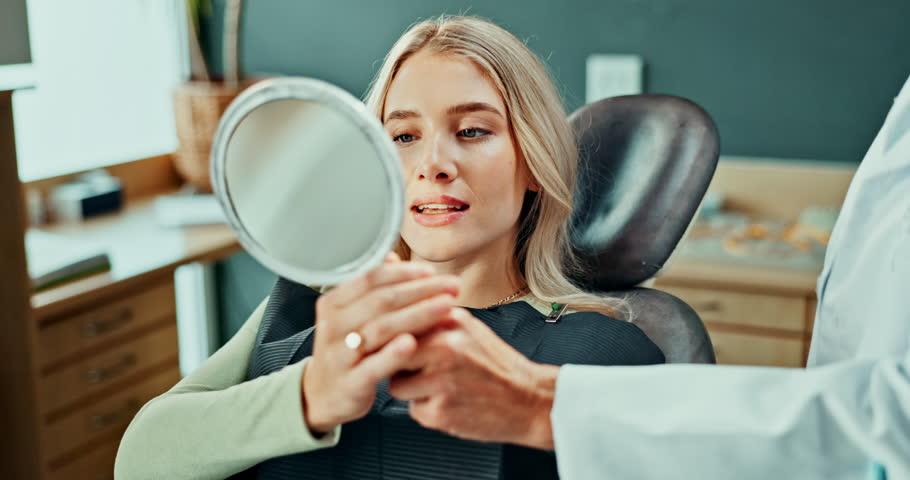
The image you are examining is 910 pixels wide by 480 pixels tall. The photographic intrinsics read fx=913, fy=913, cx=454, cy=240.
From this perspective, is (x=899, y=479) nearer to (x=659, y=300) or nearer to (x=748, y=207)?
(x=659, y=300)

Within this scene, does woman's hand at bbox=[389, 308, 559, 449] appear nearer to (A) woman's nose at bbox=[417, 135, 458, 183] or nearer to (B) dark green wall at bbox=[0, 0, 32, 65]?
(A) woman's nose at bbox=[417, 135, 458, 183]

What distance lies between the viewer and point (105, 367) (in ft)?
7.82

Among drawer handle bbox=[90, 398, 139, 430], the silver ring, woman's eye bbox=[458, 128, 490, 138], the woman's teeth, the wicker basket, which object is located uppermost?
woman's eye bbox=[458, 128, 490, 138]

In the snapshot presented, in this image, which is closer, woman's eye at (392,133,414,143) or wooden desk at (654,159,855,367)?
woman's eye at (392,133,414,143)

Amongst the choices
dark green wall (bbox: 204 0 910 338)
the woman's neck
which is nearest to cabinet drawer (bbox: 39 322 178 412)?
dark green wall (bbox: 204 0 910 338)

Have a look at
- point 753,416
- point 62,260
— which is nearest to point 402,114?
point 753,416

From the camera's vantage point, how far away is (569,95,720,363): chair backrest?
4.54 ft

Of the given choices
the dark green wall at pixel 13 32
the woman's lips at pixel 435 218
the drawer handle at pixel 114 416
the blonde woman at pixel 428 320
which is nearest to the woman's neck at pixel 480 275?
the blonde woman at pixel 428 320

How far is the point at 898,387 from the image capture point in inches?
35.6

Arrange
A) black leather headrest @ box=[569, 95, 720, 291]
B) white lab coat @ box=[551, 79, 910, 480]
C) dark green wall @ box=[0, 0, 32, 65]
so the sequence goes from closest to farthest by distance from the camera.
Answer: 1. white lab coat @ box=[551, 79, 910, 480]
2. black leather headrest @ box=[569, 95, 720, 291]
3. dark green wall @ box=[0, 0, 32, 65]

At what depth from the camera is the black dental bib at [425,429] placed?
3.47 feet

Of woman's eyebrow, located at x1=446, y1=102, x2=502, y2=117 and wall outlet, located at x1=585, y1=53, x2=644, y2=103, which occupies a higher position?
woman's eyebrow, located at x1=446, y1=102, x2=502, y2=117

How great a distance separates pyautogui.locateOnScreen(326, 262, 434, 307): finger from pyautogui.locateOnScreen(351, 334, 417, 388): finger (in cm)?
5

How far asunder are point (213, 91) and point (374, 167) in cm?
226
